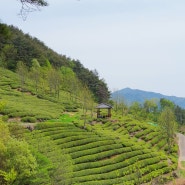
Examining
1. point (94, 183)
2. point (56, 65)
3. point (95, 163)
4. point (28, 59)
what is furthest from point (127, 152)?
point (56, 65)

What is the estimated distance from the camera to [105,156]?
3756 cm

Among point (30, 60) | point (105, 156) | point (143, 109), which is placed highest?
point (30, 60)

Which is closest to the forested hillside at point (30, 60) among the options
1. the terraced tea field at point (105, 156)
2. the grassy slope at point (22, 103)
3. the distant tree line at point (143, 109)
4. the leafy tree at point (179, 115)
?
the distant tree line at point (143, 109)

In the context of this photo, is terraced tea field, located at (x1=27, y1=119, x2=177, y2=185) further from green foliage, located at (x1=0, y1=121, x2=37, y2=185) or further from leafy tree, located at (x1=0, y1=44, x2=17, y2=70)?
leafy tree, located at (x1=0, y1=44, x2=17, y2=70)

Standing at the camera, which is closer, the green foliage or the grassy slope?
the green foliage

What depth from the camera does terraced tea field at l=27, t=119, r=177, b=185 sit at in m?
32.6

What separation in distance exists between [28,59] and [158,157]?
60.3m

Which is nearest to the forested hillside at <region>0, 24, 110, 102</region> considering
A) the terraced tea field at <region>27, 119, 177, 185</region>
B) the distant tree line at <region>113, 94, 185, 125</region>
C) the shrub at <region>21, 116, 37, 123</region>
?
the distant tree line at <region>113, 94, 185, 125</region>

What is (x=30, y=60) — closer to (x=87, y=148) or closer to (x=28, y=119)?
(x=28, y=119)

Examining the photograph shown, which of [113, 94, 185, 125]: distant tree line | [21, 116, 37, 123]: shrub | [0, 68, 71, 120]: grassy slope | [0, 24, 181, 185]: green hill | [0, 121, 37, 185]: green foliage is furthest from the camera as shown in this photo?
[113, 94, 185, 125]: distant tree line

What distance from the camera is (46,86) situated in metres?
74.8

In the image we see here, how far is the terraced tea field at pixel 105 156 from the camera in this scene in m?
32.6

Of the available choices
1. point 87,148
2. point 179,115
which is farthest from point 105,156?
point 179,115

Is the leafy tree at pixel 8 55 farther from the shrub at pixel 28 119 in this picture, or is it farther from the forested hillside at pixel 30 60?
the shrub at pixel 28 119
